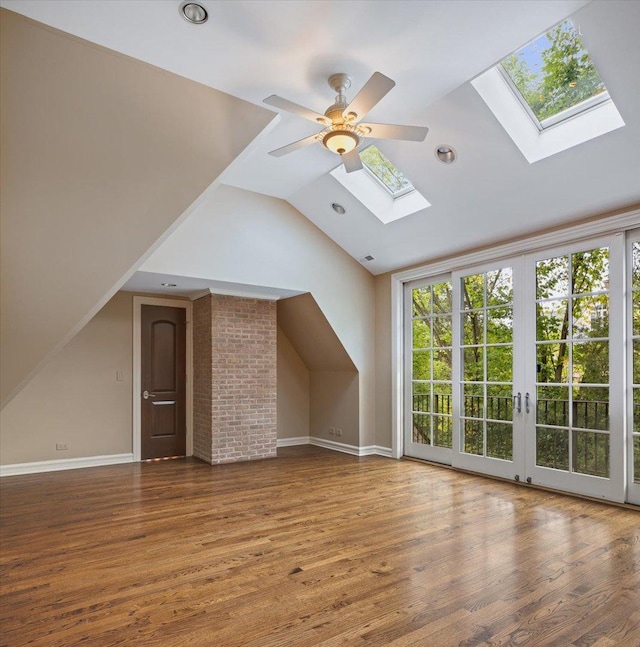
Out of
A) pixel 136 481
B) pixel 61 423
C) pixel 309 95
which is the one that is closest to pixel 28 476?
pixel 61 423

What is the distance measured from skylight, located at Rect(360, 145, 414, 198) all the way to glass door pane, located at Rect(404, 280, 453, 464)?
1310mm

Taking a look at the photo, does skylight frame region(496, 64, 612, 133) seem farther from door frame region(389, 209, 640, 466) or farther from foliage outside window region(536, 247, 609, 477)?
foliage outside window region(536, 247, 609, 477)

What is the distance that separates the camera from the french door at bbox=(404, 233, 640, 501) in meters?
4.24

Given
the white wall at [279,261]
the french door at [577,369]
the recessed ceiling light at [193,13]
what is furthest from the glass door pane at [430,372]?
the recessed ceiling light at [193,13]

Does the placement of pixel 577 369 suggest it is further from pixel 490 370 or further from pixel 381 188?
pixel 381 188

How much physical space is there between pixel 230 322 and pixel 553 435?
402cm

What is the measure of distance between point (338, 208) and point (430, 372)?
2392 millimetres

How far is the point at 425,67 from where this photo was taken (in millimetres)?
3242

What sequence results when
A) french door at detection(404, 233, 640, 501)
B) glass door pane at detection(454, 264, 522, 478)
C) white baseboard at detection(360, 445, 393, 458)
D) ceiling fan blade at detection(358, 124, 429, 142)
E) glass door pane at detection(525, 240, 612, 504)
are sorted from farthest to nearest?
white baseboard at detection(360, 445, 393, 458)
glass door pane at detection(454, 264, 522, 478)
glass door pane at detection(525, 240, 612, 504)
french door at detection(404, 233, 640, 501)
ceiling fan blade at detection(358, 124, 429, 142)

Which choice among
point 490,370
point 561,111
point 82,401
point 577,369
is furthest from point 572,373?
point 82,401

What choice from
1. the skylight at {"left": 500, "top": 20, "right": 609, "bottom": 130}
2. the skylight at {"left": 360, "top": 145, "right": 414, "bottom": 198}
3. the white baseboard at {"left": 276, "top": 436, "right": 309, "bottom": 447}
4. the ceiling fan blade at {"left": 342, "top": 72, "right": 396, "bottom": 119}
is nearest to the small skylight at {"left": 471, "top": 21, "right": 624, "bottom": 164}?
the skylight at {"left": 500, "top": 20, "right": 609, "bottom": 130}

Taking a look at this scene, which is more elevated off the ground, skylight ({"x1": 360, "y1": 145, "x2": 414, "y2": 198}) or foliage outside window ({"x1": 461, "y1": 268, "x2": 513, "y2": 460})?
skylight ({"x1": 360, "y1": 145, "x2": 414, "y2": 198})

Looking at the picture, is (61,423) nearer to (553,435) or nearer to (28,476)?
(28,476)

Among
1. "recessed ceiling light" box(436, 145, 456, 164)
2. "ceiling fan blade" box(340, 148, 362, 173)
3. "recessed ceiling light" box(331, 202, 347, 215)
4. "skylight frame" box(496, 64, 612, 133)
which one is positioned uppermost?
"skylight frame" box(496, 64, 612, 133)
